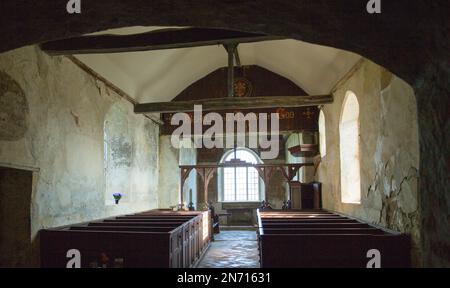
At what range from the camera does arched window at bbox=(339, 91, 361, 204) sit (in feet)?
27.9

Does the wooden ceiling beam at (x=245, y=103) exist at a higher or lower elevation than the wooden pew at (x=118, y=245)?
higher

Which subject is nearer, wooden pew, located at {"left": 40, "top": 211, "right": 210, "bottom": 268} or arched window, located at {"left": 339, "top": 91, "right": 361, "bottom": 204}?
wooden pew, located at {"left": 40, "top": 211, "right": 210, "bottom": 268}

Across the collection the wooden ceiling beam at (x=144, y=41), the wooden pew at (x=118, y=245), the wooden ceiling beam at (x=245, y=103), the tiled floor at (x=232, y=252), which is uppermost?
the wooden ceiling beam at (x=144, y=41)

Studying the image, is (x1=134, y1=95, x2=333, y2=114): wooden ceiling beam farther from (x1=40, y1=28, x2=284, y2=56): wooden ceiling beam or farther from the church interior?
(x1=40, y1=28, x2=284, y2=56): wooden ceiling beam

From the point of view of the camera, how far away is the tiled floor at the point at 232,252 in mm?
8719

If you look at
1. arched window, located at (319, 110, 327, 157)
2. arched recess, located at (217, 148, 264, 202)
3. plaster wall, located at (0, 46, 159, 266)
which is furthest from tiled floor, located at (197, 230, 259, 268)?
arched recess, located at (217, 148, 264, 202)

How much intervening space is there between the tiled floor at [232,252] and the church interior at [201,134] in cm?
8

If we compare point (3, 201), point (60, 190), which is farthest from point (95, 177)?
point (3, 201)

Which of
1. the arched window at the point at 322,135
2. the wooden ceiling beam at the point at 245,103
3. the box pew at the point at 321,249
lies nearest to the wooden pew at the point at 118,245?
the box pew at the point at 321,249

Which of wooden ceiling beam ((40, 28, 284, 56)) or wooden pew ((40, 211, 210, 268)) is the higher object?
wooden ceiling beam ((40, 28, 284, 56))

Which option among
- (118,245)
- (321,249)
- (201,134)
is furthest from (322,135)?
(118,245)

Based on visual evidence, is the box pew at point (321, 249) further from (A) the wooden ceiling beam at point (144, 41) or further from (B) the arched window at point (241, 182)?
(B) the arched window at point (241, 182)

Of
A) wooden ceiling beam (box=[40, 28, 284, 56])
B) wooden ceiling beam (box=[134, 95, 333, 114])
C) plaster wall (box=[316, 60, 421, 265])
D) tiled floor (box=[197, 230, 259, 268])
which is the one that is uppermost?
wooden ceiling beam (box=[40, 28, 284, 56])

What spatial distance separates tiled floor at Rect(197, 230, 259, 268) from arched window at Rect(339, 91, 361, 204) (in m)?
2.45
